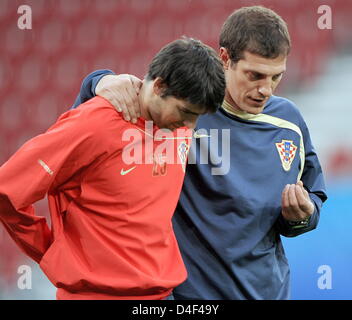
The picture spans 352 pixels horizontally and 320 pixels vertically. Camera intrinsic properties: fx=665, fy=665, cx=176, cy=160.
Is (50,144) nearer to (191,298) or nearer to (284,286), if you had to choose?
(191,298)

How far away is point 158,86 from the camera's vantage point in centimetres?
118

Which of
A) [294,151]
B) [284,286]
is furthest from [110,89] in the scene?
[284,286]

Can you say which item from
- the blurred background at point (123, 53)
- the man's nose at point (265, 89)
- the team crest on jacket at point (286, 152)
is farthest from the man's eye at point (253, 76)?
the blurred background at point (123, 53)

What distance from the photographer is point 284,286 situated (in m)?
1.44

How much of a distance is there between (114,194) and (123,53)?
190cm

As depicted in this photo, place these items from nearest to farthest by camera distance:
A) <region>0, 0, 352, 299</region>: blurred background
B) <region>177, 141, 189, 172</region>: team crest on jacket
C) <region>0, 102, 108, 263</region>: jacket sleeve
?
1. <region>0, 102, 108, 263</region>: jacket sleeve
2. <region>177, 141, 189, 172</region>: team crest on jacket
3. <region>0, 0, 352, 299</region>: blurred background

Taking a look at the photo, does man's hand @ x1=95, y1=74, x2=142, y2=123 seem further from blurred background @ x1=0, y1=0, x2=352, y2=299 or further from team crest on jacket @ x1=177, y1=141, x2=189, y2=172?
blurred background @ x1=0, y1=0, x2=352, y2=299

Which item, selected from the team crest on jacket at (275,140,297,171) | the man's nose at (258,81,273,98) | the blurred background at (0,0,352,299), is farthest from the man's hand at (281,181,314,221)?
the blurred background at (0,0,352,299)

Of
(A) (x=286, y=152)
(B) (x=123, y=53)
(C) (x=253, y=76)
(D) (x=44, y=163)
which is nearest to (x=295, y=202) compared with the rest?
(A) (x=286, y=152)

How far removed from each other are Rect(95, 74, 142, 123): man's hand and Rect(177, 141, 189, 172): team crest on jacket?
5.0 inches

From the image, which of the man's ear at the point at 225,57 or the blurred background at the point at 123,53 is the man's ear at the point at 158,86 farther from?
the blurred background at the point at 123,53

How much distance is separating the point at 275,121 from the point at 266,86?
128 mm

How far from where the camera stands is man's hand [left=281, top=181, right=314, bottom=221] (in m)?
1.31

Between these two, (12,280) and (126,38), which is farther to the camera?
(126,38)
